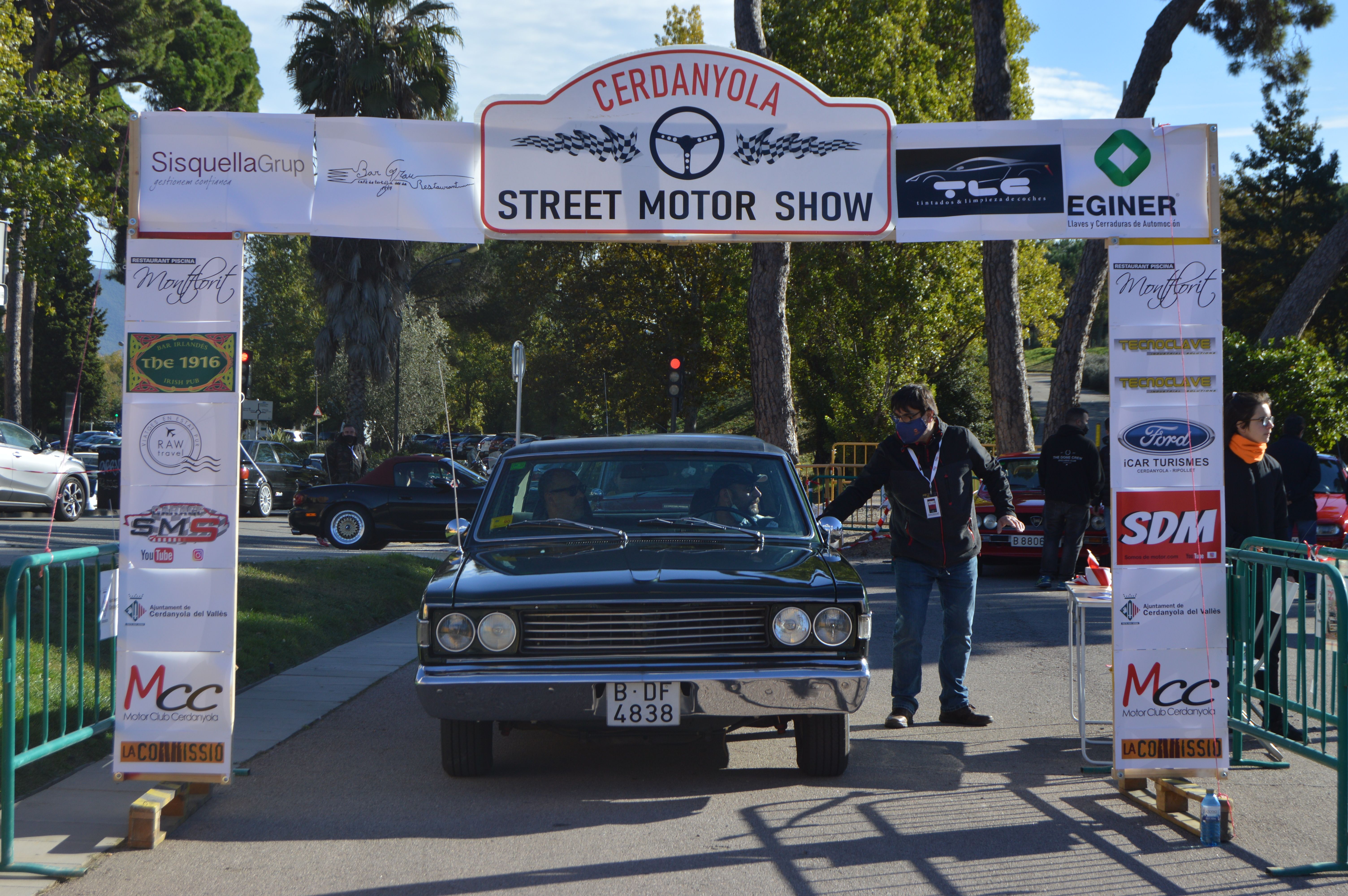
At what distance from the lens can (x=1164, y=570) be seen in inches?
207

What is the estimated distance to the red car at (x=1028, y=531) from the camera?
43.7 feet

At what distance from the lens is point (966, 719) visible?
679cm

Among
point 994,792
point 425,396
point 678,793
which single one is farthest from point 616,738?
point 425,396

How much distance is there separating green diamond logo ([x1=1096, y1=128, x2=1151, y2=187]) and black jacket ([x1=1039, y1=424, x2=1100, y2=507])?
7029 millimetres

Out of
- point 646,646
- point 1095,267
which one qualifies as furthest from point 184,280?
point 1095,267

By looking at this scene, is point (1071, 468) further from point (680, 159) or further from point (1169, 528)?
point (680, 159)

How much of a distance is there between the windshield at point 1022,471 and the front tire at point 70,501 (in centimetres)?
1576

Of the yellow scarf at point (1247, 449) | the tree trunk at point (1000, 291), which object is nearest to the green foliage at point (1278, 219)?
the tree trunk at point (1000, 291)

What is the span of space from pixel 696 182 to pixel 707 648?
2.17 meters

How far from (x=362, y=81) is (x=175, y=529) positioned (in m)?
23.5

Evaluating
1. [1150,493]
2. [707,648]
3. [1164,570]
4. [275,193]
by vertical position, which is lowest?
[707,648]

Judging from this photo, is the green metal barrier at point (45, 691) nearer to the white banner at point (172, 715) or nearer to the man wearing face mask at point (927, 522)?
the white banner at point (172, 715)

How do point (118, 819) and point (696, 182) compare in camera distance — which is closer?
point (118, 819)

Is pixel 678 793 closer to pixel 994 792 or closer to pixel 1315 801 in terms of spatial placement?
pixel 994 792
